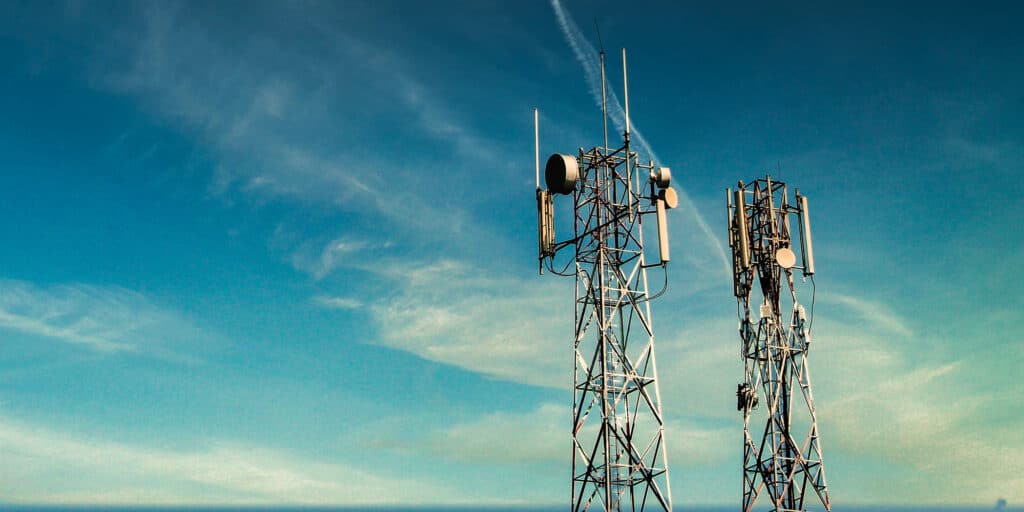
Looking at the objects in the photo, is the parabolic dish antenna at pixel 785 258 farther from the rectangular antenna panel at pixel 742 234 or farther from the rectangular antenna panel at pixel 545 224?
the rectangular antenna panel at pixel 545 224

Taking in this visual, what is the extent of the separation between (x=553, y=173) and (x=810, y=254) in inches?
682

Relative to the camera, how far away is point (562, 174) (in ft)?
132

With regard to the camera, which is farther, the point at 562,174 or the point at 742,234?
the point at 742,234

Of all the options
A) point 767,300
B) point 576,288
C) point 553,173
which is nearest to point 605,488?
point 576,288

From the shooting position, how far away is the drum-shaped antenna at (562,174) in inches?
1577

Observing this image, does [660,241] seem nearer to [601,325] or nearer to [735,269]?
[601,325]

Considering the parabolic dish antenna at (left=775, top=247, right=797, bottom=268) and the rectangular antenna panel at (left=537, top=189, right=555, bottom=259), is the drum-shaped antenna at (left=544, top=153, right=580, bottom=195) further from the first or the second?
the parabolic dish antenna at (left=775, top=247, right=797, bottom=268)

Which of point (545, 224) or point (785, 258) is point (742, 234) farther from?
point (545, 224)

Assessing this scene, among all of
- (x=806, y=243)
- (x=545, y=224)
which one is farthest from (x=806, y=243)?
(x=545, y=224)

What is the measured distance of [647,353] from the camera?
3766 centimetres

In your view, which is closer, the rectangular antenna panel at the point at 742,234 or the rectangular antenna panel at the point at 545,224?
the rectangular antenna panel at the point at 545,224

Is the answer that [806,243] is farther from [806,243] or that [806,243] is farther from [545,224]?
[545,224]

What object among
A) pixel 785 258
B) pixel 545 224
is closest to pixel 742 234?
pixel 785 258

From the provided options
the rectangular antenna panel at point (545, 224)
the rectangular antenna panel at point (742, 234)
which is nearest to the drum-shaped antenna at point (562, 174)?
the rectangular antenna panel at point (545, 224)
